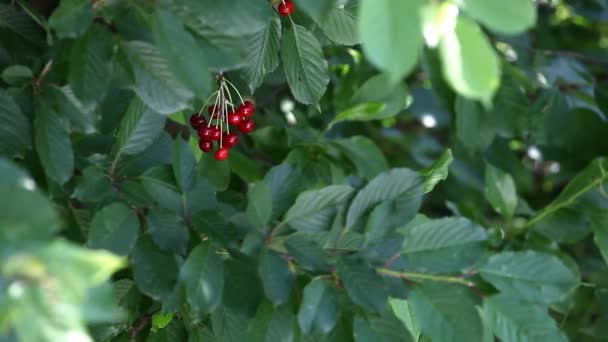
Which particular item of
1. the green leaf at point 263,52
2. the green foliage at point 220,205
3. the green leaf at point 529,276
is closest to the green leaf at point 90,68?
the green foliage at point 220,205

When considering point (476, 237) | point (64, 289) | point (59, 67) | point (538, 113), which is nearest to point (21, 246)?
point (64, 289)

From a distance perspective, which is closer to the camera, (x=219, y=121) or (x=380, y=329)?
(x=380, y=329)

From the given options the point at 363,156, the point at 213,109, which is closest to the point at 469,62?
the point at 213,109

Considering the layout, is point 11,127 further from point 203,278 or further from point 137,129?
point 203,278

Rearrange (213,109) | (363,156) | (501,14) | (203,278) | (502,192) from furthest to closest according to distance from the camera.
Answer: (502,192)
(363,156)
(213,109)
(203,278)
(501,14)

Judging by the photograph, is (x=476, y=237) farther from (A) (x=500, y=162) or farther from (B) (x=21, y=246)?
(A) (x=500, y=162)
